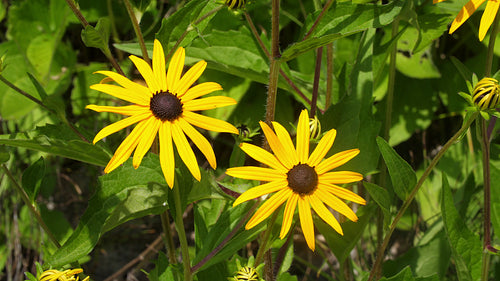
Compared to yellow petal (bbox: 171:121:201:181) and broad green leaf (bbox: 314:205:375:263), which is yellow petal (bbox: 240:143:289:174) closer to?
yellow petal (bbox: 171:121:201:181)

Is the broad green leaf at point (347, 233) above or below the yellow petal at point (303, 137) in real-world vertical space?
below

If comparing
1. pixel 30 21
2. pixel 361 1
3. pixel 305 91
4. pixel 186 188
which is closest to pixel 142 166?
pixel 186 188

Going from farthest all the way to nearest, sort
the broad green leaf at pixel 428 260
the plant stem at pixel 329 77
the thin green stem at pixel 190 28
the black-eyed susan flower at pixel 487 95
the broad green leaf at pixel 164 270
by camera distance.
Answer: the broad green leaf at pixel 428 260 < the plant stem at pixel 329 77 < the broad green leaf at pixel 164 270 < the thin green stem at pixel 190 28 < the black-eyed susan flower at pixel 487 95

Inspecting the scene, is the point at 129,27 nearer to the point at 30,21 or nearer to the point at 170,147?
the point at 30,21

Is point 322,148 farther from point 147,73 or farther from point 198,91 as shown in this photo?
point 147,73

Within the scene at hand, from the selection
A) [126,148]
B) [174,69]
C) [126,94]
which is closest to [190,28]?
[174,69]

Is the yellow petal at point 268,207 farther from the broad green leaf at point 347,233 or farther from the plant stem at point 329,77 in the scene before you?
the plant stem at point 329,77

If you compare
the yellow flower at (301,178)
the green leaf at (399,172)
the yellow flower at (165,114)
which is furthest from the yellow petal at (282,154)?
the green leaf at (399,172)
